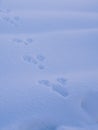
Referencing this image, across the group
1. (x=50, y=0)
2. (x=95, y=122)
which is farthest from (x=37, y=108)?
(x=50, y=0)

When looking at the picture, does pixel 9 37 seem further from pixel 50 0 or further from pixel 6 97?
pixel 50 0

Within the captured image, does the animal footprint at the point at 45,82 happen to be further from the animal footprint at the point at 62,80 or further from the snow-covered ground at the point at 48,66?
the animal footprint at the point at 62,80

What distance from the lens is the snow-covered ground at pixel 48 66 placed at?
225 cm

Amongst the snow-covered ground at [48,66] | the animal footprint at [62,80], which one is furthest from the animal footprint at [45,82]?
the animal footprint at [62,80]

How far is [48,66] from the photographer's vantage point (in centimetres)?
288

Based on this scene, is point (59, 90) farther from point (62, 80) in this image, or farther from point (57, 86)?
point (62, 80)

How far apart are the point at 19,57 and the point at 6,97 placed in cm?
69

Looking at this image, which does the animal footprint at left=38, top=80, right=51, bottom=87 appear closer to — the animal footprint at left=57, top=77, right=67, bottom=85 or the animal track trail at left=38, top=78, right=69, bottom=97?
the animal track trail at left=38, top=78, right=69, bottom=97

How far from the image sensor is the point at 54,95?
247cm

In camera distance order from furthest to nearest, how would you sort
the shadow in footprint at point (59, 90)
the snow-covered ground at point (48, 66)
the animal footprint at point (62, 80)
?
the animal footprint at point (62, 80), the shadow in footprint at point (59, 90), the snow-covered ground at point (48, 66)

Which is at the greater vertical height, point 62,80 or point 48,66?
point 48,66

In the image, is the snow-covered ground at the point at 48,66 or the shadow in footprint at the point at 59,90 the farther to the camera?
the shadow in footprint at the point at 59,90

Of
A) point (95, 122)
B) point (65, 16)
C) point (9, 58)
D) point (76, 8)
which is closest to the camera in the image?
point (95, 122)

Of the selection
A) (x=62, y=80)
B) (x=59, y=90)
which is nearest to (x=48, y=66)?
(x=62, y=80)
